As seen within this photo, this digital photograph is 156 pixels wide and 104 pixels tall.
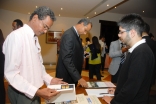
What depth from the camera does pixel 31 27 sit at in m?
1.01

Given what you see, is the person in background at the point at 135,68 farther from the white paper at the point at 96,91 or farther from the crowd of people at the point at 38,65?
the white paper at the point at 96,91

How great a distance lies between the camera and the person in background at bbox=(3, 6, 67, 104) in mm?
843

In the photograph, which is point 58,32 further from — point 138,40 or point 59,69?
point 138,40

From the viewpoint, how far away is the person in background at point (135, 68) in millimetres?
835

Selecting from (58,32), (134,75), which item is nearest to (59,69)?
(134,75)

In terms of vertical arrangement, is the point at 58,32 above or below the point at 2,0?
below

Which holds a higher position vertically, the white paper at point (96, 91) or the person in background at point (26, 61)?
the person in background at point (26, 61)

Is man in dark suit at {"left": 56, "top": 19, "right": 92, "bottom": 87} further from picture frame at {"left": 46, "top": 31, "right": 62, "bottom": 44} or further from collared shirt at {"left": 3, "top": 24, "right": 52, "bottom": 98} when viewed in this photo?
picture frame at {"left": 46, "top": 31, "right": 62, "bottom": 44}

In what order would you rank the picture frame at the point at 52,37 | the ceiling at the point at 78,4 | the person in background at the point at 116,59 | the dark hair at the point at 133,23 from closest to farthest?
the dark hair at the point at 133,23 < the person in background at the point at 116,59 < the ceiling at the point at 78,4 < the picture frame at the point at 52,37

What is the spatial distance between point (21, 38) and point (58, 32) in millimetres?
6686

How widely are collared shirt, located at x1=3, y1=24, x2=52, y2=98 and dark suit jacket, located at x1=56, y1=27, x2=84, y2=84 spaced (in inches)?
19.2

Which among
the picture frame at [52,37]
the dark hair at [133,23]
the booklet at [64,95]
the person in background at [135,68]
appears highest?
the picture frame at [52,37]

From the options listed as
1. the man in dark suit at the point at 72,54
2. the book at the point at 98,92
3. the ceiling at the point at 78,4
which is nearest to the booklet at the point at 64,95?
the book at the point at 98,92

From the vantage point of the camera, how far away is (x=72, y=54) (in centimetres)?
153
